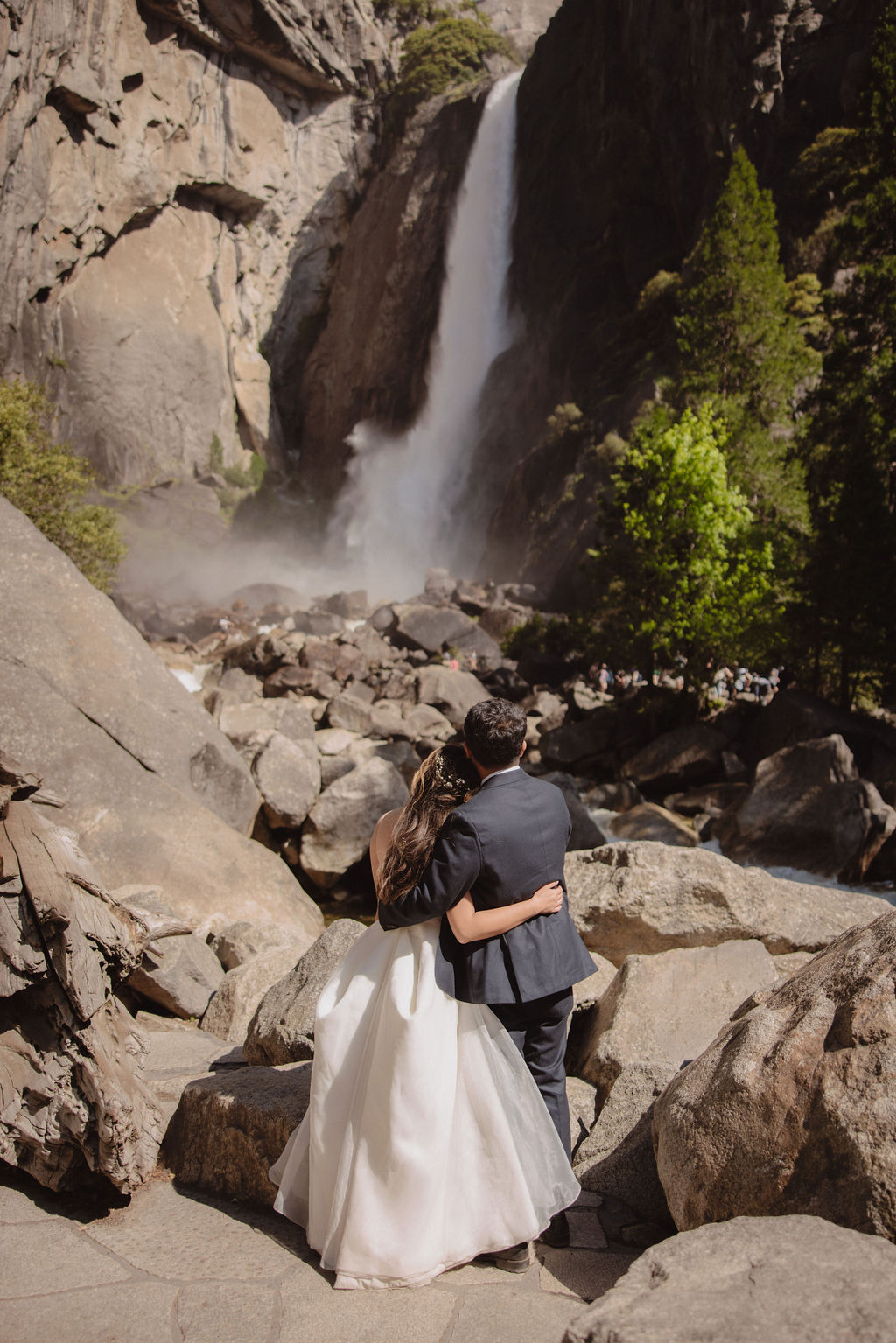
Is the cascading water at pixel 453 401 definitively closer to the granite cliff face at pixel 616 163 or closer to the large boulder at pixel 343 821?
the granite cliff face at pixel 616 163

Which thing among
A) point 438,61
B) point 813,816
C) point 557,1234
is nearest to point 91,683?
point 557,1234

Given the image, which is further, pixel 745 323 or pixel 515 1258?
pixel 745 323

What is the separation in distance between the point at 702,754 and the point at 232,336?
125 feet

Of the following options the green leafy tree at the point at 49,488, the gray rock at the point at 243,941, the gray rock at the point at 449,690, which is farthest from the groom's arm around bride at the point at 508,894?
the gray rock at the point at 449,690

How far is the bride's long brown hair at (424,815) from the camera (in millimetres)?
2557

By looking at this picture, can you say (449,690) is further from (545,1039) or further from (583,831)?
(545,1039)

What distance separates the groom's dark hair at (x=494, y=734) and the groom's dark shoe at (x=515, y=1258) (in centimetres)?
141

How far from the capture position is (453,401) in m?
42.3

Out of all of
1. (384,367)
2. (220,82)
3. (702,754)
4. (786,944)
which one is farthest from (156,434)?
(786,944)

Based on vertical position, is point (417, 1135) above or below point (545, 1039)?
below

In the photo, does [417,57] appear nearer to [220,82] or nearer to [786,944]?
[220,82]

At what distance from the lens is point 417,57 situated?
45.0 metres

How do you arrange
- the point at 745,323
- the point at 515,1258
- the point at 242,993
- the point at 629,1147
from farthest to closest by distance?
the point at 745,323 < the point at 242,993 < the point at 629,1147 < the point at 515,1258

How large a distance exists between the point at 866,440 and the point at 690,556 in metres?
3.48
